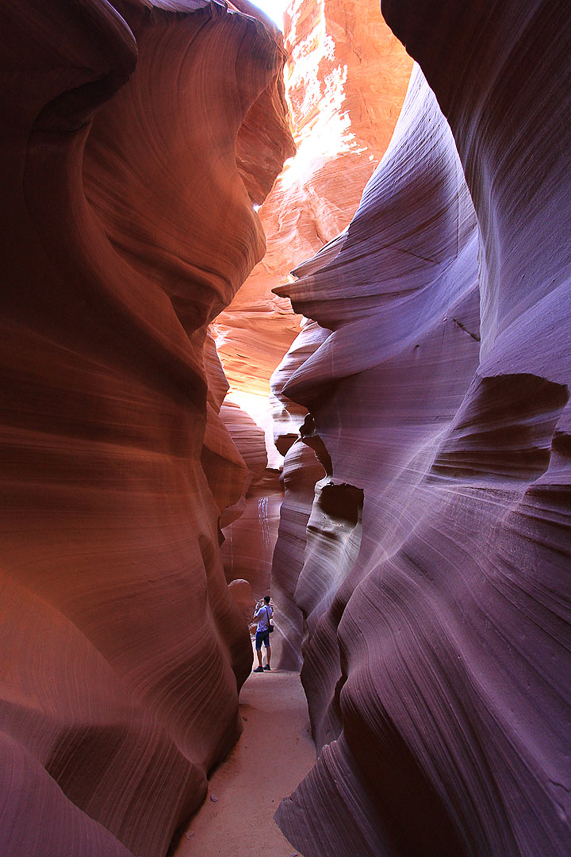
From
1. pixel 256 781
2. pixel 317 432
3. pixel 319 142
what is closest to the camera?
pixel 256 781

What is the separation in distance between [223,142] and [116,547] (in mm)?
4053

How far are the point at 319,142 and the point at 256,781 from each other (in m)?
15.8

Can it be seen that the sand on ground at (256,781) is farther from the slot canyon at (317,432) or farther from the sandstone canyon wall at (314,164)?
the sandstone canyon wall at (314,164)

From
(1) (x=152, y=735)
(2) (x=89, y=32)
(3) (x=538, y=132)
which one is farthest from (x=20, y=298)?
(3) (x=538, y=132)

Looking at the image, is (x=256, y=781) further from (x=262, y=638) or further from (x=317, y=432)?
(x=262, y=638)

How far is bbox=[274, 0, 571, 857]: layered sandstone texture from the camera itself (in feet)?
4.40

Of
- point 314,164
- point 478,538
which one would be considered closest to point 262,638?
point 478,538

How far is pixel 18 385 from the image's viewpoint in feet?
8.80

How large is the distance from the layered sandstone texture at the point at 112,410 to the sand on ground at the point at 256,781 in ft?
0.57

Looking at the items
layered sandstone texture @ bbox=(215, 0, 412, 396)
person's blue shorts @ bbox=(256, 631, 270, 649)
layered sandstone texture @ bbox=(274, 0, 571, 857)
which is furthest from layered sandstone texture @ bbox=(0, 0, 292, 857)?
layered sandstone texture @ bbox=(215, 0, 412, 396)

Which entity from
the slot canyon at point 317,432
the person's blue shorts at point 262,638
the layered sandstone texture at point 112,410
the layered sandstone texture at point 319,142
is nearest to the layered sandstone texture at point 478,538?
the slot canyon at point 317,432

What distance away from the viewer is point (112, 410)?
3303mm

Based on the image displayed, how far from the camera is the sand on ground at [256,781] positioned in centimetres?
267

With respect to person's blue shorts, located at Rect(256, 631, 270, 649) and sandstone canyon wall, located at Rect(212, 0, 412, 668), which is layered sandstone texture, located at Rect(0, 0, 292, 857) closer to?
person's blue shorts, located at Rect(256, 631, 270, 649)
